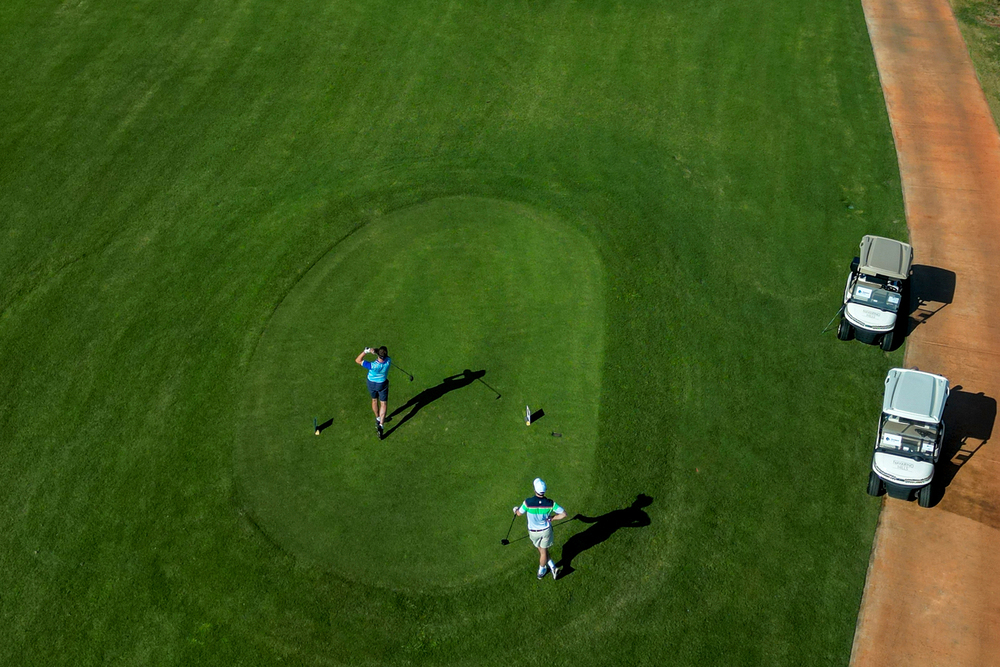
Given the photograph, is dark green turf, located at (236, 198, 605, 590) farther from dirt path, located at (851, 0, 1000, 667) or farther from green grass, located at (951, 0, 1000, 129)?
green grass, located at (951, 0, 1000, 129)

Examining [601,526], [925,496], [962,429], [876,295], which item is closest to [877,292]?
[876,295]

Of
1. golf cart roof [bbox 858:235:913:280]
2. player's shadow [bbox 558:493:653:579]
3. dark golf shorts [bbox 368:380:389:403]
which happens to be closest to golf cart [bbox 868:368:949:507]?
golf cart roof [bbox 858:235:913:280]

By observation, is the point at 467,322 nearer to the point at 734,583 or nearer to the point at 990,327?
the point at 734,583

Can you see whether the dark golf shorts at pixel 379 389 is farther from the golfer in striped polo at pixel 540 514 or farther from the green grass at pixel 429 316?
the golfer in striped polo at pixel 540 514

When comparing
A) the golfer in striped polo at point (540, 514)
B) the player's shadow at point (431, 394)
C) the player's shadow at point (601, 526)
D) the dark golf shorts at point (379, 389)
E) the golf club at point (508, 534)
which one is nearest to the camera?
the golfer in striped polo at point (540, 514)

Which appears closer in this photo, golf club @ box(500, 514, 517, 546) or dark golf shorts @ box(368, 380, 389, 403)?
golf club @ box(500, 514, 517, 546)

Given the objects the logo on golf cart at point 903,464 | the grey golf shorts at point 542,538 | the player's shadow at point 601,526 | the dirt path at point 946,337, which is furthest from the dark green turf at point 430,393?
the dirt path at point 946,337
